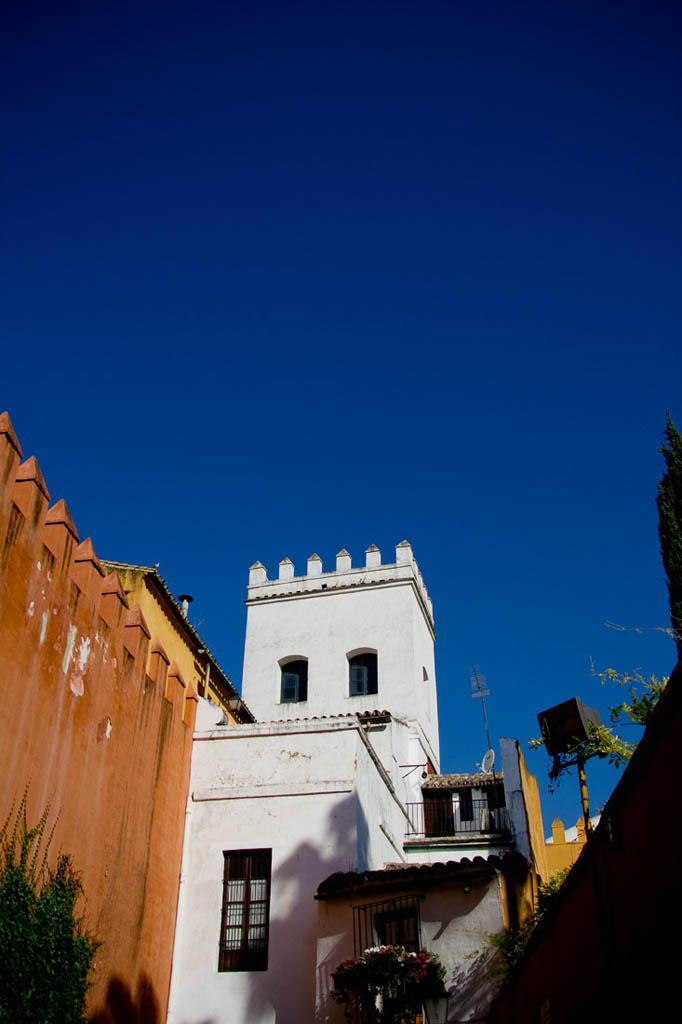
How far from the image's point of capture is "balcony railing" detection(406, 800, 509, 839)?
21.4 m

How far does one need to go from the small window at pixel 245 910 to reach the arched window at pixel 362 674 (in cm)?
1212

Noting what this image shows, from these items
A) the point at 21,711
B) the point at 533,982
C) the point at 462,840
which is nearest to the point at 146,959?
the point at 21,711

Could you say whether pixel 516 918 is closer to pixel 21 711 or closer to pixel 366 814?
pixel 366 814

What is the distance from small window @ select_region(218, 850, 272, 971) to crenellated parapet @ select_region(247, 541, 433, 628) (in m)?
14.1

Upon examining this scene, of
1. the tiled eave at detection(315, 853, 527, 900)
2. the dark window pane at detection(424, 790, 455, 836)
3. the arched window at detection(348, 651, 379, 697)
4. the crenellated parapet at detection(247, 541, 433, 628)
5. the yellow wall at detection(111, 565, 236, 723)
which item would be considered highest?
the crenellated parapet at detection(247, 541, 433, 628)

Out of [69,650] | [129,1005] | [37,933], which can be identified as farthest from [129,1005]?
[69,650]

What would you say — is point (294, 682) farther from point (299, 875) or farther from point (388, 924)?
point (388, 924)

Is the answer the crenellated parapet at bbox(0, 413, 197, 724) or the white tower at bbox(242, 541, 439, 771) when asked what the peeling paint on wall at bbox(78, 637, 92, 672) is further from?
the white tower at bbox(242, 541, 439, 771)

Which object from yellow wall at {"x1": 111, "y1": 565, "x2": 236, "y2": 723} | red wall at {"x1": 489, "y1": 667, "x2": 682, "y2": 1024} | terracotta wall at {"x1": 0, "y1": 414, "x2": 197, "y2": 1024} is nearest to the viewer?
red wall at {"x1": 489, "y1": 667, "x2": 682, "y2": 1024}

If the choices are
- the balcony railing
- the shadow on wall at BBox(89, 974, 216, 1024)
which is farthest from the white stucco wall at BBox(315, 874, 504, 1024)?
the balcony railing

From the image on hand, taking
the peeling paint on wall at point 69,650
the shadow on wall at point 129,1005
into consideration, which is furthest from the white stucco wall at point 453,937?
the peeling paint on wall at point 69,650

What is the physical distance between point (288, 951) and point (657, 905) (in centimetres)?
1038

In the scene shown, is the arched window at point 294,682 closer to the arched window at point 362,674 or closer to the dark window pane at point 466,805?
the arched window at point 362,674

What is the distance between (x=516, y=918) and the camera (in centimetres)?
1242
